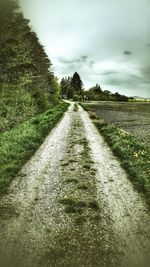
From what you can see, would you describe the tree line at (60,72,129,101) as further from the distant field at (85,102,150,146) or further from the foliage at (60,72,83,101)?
the distant field at (85,102,150,146)

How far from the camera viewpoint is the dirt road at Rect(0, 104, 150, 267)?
5.39 m

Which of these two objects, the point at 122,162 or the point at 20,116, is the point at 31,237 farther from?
the point at 20,116

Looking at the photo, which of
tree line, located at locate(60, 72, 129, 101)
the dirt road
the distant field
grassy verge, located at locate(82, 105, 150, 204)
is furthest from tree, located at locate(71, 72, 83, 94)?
the dirt road

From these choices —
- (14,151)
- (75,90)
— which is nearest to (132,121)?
(14,151)

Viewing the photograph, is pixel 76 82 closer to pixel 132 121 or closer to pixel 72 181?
pixel 132 121

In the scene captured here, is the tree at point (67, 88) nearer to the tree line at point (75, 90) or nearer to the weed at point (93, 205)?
the tree line at point (75, 90)

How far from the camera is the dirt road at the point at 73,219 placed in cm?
539

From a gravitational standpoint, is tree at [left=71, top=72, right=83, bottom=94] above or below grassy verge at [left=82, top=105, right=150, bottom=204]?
above

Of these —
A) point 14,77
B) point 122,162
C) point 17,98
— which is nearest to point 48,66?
point 14,77

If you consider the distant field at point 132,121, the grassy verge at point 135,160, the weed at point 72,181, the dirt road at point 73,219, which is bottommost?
the distant field at point 132,121

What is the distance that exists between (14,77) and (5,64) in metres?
1.95

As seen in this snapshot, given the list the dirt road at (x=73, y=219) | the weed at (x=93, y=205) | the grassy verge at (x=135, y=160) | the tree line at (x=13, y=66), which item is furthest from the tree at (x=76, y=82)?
the weed at (x=93, y=205)

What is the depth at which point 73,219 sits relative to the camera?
22.1 feet

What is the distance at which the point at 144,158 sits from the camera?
38.6 ft
